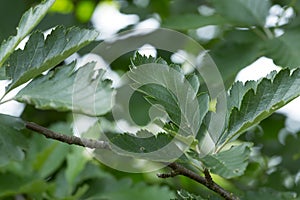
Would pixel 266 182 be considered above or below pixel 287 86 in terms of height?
below

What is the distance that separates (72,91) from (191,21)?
0.56 metres

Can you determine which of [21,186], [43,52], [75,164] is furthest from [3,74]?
[75,164]

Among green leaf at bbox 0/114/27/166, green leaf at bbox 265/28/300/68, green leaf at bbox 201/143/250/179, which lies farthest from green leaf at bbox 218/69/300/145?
green leaf at bbox 265/28/300/68

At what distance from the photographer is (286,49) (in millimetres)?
1062

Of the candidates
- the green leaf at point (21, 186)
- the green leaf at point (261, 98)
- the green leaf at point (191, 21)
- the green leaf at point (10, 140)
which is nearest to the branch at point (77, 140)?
the green leaf at point (10, 140)

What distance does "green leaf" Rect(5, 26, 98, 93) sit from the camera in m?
0.65

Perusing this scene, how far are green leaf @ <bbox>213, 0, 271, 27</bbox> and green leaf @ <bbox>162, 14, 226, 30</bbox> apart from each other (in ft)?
0.08

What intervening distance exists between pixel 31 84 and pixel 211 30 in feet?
2.78

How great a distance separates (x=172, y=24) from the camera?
119cm

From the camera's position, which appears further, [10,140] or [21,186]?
[21,186]

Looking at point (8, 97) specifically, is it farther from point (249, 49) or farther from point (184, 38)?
point (184, 38)

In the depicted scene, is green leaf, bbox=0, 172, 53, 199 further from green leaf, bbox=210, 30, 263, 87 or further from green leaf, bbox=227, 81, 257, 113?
green leaf, bbox=227, 81, 257, 113

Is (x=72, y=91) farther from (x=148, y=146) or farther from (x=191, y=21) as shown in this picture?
(x=191, y=21)

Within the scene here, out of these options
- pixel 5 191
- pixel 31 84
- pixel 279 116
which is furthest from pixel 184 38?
pixel 31 84
